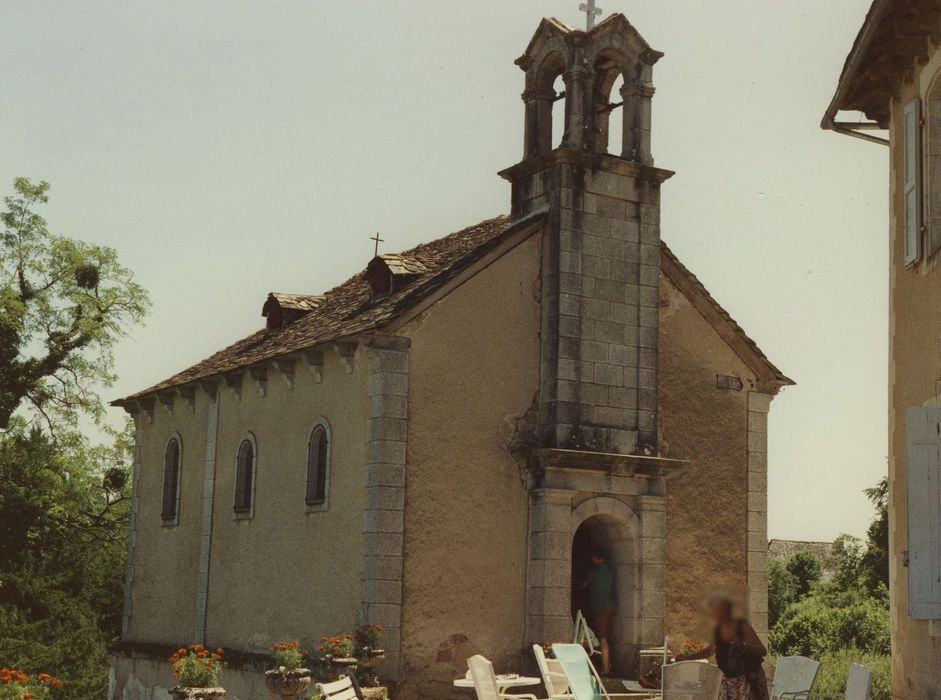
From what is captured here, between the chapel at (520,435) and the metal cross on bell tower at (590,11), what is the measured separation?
263mm

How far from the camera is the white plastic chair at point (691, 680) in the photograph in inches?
456

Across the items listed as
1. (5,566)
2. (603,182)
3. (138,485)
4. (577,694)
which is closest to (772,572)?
(5,566)

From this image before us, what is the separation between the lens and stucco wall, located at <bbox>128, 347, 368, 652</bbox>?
18625 mm

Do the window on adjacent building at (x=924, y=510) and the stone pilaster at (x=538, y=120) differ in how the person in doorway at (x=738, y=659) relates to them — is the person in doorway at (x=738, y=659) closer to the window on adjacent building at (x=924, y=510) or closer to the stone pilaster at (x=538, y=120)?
the window on adjacent building at (x=924, y=510)

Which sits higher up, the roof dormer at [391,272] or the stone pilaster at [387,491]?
the roof dormer at [391,272]

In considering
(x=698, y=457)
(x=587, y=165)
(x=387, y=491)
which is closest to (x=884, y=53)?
(x=587, y=165)

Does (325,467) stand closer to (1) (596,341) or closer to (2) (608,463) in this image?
(2) (608,463)

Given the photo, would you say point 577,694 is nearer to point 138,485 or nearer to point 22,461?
point 138,485

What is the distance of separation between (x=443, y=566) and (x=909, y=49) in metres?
8.83

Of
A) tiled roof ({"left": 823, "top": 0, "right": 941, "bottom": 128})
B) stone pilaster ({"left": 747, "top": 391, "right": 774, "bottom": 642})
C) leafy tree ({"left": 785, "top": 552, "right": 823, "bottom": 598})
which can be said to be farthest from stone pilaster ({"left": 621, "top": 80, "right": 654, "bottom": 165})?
leafy tree ({"left": 785, "top": 552, "right": 823, "bottom": 598})

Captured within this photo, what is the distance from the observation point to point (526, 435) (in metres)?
19.1

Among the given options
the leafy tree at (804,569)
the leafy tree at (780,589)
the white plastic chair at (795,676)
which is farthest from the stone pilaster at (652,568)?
the leafy tree at (804,569)

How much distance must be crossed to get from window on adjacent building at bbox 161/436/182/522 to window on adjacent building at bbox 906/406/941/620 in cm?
1526

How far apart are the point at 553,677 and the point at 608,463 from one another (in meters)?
3.93
